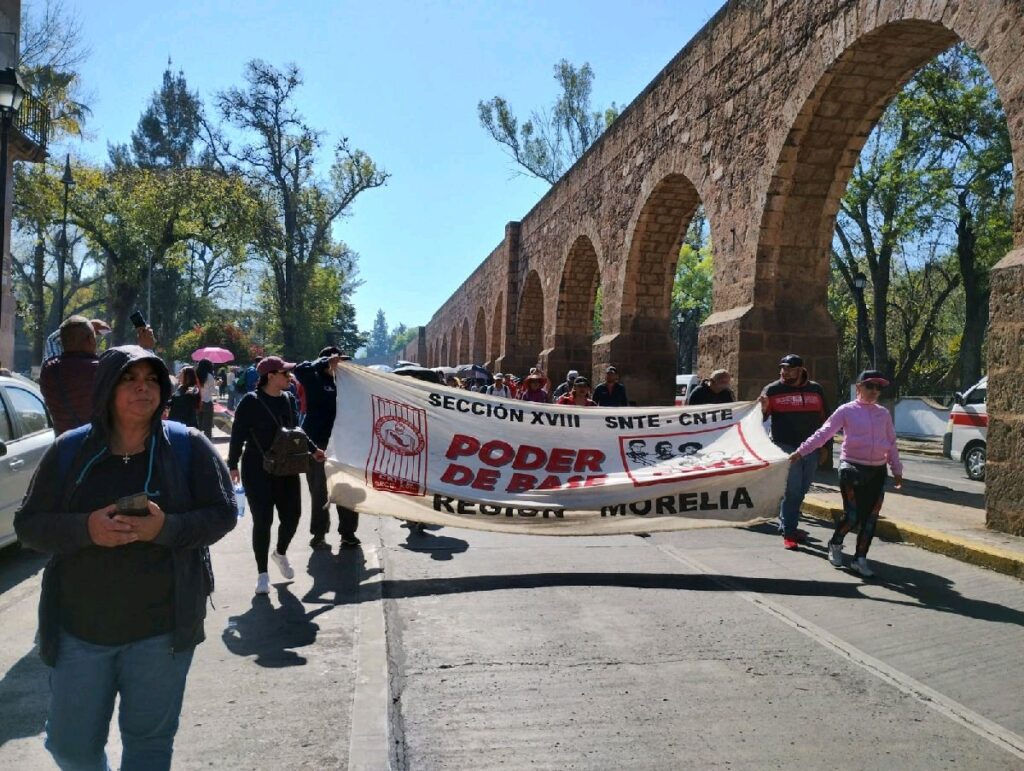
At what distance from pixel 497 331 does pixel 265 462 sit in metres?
27.8

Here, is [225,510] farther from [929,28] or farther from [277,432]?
[929,28]

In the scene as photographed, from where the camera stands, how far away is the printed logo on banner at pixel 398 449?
6.57 m

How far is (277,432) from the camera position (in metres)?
5.80

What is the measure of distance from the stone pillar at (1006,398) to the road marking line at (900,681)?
2970mm

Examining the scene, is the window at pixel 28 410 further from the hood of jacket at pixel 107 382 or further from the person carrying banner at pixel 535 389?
the person carrying banner at pixel 535 389

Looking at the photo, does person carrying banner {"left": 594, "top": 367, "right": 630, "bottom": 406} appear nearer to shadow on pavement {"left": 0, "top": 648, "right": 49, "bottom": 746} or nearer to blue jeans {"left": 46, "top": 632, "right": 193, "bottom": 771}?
shadow on pavement {"left": 0, "top": 648, "right": 49, "bottom": 746}

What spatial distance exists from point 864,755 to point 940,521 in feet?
17.8

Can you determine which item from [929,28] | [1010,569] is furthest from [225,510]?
[929,28]

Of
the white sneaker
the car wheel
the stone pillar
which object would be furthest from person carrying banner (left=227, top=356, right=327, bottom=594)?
the car wheel

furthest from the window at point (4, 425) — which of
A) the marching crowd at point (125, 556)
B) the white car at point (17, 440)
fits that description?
the marching crowd at point (125, 556)

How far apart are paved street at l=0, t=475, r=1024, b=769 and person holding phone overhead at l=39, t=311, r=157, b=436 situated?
4.08ft

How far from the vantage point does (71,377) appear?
4.96 m

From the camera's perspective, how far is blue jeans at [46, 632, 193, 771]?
7.50ft

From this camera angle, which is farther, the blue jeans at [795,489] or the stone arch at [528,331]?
the stone arch at [528,331]
